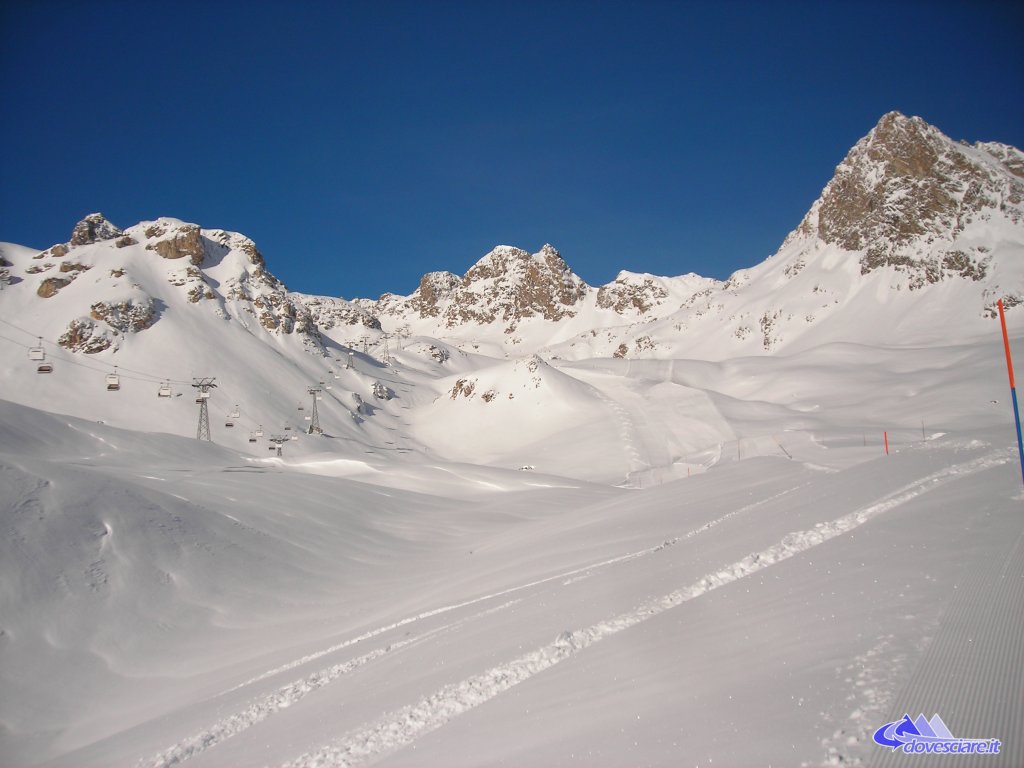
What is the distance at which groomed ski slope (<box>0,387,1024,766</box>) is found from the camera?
5.26 meters

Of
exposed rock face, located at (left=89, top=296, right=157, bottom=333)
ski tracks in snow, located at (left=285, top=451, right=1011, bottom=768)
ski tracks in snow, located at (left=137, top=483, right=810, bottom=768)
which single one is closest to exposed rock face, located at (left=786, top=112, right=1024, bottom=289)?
ski tracks in snow, located at (left=137, top=483, right=810, bottom=768)

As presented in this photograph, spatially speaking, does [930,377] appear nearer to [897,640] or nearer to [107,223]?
[897,640]

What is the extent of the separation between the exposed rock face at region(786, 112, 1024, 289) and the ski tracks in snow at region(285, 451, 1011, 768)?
9824 cm

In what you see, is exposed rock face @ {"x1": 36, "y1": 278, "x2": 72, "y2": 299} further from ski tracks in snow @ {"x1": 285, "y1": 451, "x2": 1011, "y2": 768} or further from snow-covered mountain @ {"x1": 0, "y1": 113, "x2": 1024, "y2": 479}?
ski tracks in snow @ {"x1": 285, "y1": 451, "x2": 1011, "y2": 768}

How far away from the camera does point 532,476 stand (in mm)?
39500

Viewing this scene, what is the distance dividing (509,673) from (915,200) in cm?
11674

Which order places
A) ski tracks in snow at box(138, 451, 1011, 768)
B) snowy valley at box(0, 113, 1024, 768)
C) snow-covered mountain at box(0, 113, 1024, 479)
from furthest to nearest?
snow-covered mountain at box(0, 113, 1024, 479)
ski tracks in snow at box(138, 451, 1011, 768)
snowy valley at box(0, 113, 1024, 768)

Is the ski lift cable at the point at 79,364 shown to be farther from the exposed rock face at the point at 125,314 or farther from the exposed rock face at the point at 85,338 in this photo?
the exposed rock face at the point at 125,314

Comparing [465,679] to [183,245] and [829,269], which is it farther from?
[829,269]

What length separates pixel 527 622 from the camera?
9.45 m

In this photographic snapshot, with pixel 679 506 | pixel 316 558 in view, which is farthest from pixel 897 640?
pixel 316 558

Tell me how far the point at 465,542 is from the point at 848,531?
53.6ft

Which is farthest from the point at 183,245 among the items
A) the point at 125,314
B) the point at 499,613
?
the point at 499,613

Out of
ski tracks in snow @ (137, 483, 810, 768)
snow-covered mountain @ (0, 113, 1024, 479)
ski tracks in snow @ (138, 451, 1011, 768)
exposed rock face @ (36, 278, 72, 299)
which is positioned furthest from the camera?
Answer: exposed rock face @ (36, 278, 72, 299)
